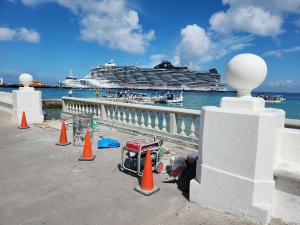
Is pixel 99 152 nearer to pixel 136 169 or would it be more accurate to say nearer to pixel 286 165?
pixel 136 169

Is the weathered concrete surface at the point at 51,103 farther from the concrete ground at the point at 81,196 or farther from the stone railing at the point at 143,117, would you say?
the concrete ground at the point at 81,196

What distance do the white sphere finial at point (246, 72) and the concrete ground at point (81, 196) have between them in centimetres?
174

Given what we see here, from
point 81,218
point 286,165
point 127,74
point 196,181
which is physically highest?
point 127,74

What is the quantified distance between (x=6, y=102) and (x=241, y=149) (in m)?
12.9

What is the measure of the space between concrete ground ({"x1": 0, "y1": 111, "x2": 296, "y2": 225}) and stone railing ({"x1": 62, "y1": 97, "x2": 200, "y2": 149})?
1995mm

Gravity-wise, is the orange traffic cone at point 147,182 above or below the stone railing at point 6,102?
below

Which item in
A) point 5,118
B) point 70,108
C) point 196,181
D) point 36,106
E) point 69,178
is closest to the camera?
point 196,181

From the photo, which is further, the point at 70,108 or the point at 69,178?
the point at 70,108

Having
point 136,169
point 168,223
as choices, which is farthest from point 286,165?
point 136,169

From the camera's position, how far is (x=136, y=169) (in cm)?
415

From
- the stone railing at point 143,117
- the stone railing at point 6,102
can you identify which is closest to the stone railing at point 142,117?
the stone railing at point 143,117

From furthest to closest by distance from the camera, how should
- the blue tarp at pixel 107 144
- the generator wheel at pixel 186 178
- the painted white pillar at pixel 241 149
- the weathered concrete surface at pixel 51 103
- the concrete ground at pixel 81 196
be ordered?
the weathered concrete surface at pixel 51 103
the blue tarp at pixel 107 144
the generator wheel at pixel 186 178
the concrete ground at pixel 81 196
the painted white pillar at pixel 241 149

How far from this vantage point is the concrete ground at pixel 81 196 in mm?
2699

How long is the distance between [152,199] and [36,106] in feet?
26.3
